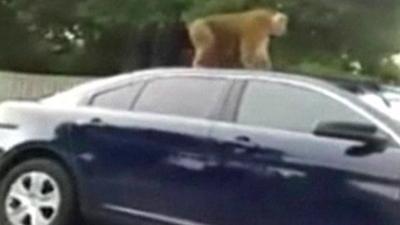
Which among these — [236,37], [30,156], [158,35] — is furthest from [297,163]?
[158,35]

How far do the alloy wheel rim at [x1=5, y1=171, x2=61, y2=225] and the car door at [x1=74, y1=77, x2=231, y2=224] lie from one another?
36cm

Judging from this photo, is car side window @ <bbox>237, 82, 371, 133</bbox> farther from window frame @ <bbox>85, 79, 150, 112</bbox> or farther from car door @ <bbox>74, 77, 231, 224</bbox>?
window frame @ <bbox>85, 79, 150, 112</bbox>

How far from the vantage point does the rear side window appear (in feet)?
23.7

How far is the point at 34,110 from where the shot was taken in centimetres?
798

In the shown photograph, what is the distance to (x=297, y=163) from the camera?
21.7 ft

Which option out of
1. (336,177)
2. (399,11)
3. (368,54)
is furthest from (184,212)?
(368,54)

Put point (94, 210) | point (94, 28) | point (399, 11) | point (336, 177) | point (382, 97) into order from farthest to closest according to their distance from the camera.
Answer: point (94, 28) → point (399, 11) → point (94, 210) → point (382, 97) → point (336, 177)

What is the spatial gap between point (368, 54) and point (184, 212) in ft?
30.8

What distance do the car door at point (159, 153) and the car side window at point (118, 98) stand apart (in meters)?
0.07

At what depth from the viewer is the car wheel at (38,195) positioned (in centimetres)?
768

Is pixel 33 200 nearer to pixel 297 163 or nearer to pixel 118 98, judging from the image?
pixel 118 98

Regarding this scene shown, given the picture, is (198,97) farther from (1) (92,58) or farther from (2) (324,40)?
(1) (92,58)

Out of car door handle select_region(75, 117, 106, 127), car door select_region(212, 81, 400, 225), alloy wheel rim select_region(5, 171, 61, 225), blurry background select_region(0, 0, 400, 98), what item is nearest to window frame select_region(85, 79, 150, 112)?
car door handle select_region(75, 117, 106, 127)

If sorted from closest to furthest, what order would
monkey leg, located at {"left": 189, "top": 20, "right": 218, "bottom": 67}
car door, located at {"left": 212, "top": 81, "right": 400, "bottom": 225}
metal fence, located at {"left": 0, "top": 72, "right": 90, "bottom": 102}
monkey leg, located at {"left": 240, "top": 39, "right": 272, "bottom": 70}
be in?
car door, located at {"left": 212, "top": 81, "right": 400, "bottom": 225} → monkey leg, located at {"left": 240, "top": 39, "right": 272, "bottom": 70} → monkey leg, located at {"left": 189, "top": 20, "right": 218, "bottom": 67} → metal fence, located at {"left": 0, "top": 72, "right": 90, "bottom": 102}
